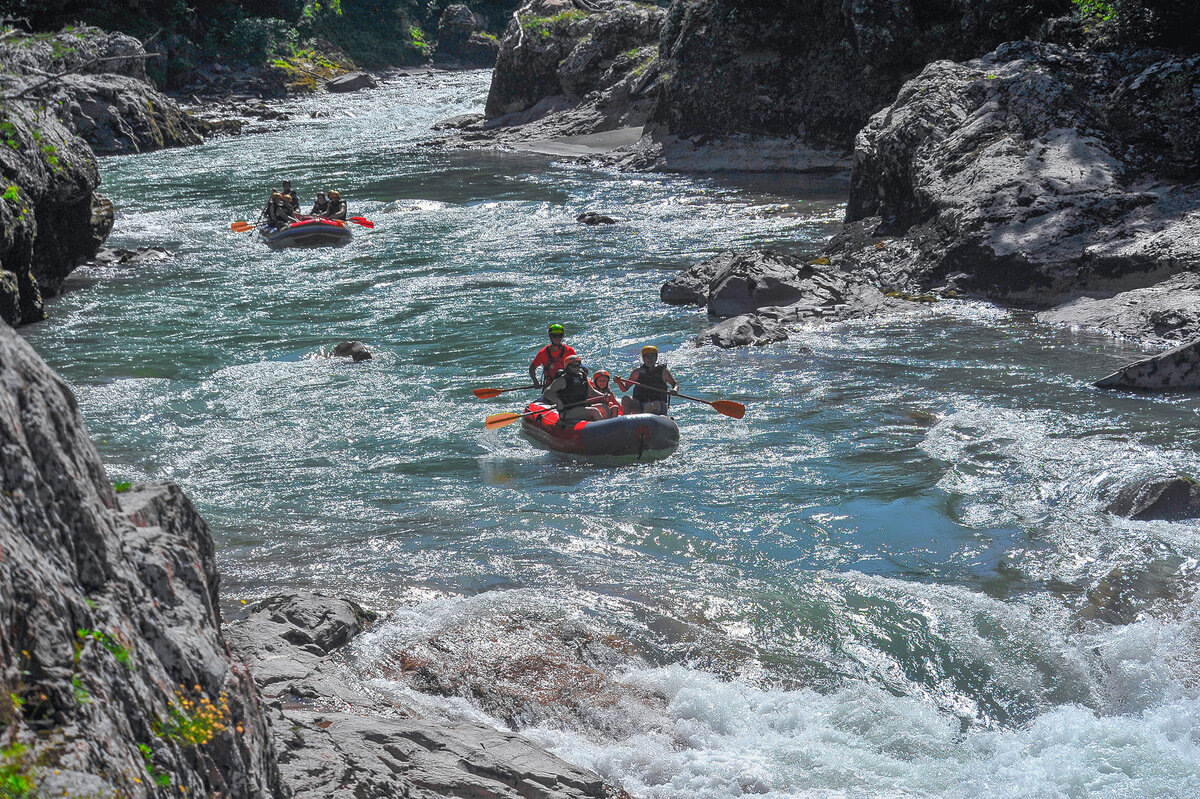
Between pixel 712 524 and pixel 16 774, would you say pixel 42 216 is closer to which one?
pixel 712 524

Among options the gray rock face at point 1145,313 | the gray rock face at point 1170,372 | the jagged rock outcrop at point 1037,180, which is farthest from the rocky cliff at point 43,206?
the gray rock face at point 1145,313

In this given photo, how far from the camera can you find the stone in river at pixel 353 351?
1594 centimetres

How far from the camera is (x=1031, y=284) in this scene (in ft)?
55.5

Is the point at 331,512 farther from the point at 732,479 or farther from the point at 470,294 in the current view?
the point at 470,294

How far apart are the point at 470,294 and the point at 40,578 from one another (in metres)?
16.6

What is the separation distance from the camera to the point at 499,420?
12.8 metres

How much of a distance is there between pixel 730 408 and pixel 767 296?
517 centimetres

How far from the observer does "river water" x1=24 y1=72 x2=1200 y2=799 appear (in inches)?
282

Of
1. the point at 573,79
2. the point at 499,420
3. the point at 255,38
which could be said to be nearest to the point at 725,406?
the point at 499,420

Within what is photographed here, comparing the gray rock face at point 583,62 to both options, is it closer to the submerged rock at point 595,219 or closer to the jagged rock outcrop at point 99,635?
the submerged rock at point 595,219

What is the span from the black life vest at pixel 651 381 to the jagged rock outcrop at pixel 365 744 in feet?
20.2

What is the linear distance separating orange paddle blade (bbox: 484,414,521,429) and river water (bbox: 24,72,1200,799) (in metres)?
0.31

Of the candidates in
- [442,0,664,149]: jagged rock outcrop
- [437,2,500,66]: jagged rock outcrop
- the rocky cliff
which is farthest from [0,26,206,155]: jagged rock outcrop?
[437,2,500,66]: jagged rock outcrop

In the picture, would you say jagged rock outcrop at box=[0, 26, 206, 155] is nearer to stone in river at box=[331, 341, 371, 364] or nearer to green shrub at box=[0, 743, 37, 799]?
stone in river at box=[331, 341, 371, 364]
